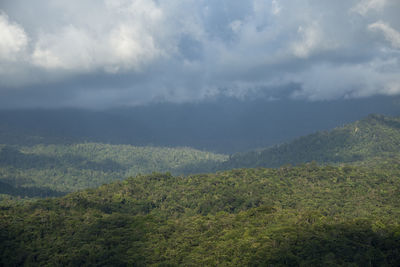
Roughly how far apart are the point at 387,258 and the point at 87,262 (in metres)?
37.9

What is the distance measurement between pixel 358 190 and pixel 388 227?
49900 mm

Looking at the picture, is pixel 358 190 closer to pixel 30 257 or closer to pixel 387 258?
pixel 387 258

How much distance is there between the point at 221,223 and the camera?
72.2m

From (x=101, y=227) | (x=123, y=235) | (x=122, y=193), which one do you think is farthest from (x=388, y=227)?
(x=122, y=193)

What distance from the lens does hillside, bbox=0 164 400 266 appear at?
53594mm

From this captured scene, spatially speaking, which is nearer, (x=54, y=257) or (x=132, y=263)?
(x=132, y=263)

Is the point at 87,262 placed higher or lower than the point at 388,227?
lower

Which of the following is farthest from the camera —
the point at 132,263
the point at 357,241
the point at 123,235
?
the point at 123,235

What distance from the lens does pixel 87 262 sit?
207 feet

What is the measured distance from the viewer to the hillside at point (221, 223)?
2110 inches

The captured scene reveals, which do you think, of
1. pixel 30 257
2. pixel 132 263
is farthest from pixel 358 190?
pixel 30 257

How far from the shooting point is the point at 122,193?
11538 centimetres

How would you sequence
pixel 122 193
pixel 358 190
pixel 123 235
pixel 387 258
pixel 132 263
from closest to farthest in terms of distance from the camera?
1. pixel 387 258
2. pixel 132 263
3. pixel 123 235
4. pixel 358 190
5. pixel 122 193

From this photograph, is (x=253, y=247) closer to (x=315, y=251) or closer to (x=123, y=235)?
(x=315, y=251)
